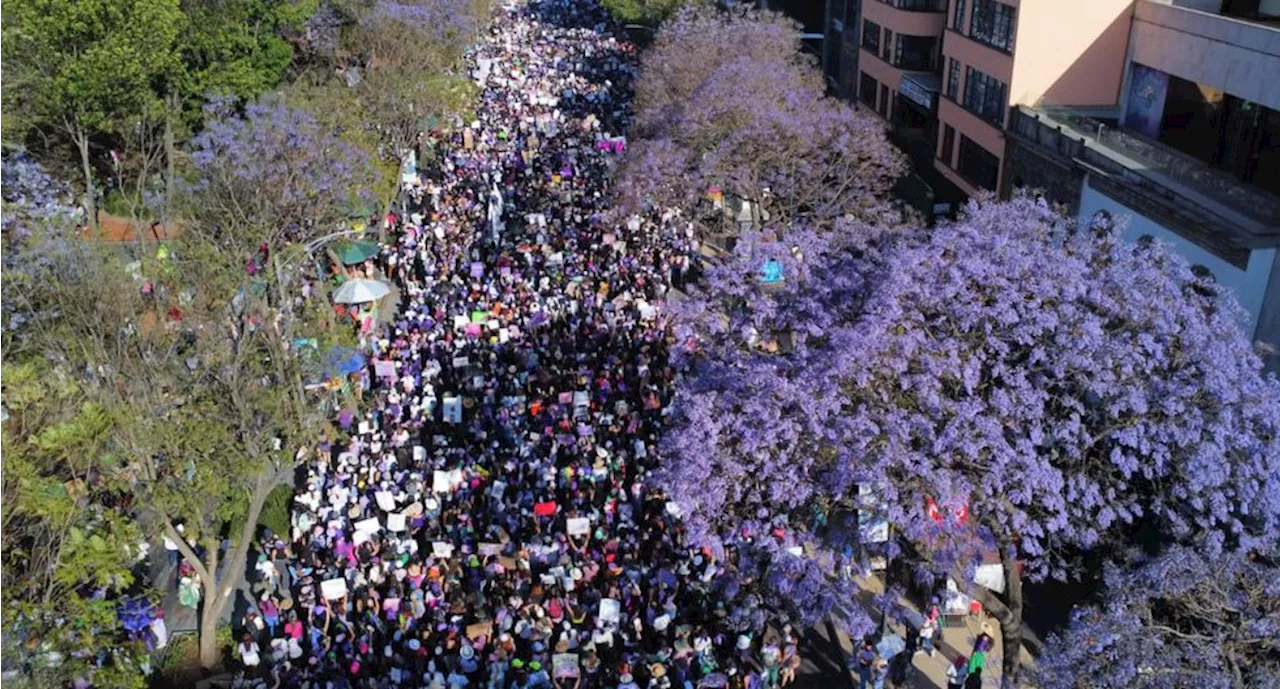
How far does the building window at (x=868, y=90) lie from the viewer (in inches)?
2018

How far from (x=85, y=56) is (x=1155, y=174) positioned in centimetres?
3294

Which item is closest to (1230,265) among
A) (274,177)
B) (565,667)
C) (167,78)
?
(565,667)

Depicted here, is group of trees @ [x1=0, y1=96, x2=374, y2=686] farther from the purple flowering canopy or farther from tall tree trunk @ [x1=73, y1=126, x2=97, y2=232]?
tall tree trunk @ [x1=73, y1=126, x2=97, y2=232]

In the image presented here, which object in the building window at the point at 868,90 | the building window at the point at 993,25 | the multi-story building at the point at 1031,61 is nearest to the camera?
the multi-story building at the point at 1031,61

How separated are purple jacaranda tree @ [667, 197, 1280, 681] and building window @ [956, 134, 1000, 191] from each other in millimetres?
20973

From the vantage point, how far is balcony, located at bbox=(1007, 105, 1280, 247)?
25391mm

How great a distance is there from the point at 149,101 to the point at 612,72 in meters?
35.6

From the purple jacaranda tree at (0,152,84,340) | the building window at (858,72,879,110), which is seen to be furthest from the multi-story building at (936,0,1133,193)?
the purple jacaranda tree at (0,152,84,340)

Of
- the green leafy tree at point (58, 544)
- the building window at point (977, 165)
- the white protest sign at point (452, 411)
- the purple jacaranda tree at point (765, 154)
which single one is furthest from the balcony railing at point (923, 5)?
the green leafy tree at point (58, 544)

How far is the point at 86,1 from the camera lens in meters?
34.2

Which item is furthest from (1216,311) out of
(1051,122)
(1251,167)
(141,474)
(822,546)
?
(141,474)

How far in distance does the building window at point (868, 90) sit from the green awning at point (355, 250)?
27820 millimetres

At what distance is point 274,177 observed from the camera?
30.7 metres

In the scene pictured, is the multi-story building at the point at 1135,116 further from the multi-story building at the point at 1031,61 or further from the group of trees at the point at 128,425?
the group of trees at the point at 128,425
